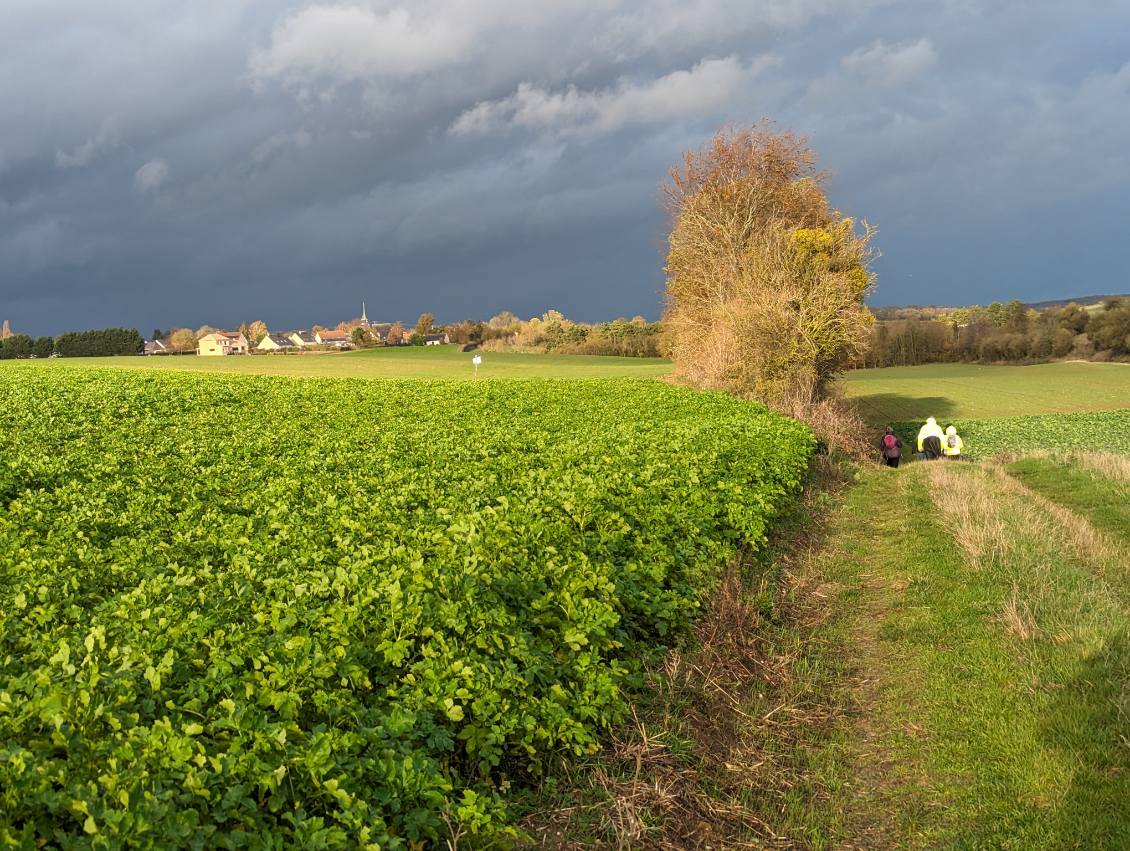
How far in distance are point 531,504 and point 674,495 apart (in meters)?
2.04

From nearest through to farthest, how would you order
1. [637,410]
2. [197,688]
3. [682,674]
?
[197,688], [682,674], [637,410]

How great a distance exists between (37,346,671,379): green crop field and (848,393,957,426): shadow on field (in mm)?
13969

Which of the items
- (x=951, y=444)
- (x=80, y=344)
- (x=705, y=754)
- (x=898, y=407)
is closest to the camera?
(x=705, y=754)

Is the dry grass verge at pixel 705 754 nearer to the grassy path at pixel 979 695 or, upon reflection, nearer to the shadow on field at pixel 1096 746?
the grassy path at pixel 979 695

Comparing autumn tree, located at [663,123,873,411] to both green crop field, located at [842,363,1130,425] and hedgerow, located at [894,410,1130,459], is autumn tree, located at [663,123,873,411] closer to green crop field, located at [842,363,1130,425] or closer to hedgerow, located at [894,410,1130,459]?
hedgerow, located at [894,410,1130,459]

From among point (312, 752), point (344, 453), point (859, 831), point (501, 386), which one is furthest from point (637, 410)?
point (312, 752)

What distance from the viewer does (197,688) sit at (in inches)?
176

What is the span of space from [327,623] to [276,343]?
115 m

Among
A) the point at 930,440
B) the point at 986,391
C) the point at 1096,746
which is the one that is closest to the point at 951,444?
the point at 930,440

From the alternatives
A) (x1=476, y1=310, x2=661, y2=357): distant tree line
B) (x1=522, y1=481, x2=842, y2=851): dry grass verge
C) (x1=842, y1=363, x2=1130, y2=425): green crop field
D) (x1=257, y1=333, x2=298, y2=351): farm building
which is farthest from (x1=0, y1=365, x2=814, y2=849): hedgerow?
(x1=257, y1=333, x2=298, y2=351): farm building

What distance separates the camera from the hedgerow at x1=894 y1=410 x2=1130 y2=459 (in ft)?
109

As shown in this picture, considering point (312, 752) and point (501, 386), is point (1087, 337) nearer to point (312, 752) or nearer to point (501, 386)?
point (501, 386)

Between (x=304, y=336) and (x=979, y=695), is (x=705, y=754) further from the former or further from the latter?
(x=304, y=336)

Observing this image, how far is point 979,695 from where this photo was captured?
22.9 ft
